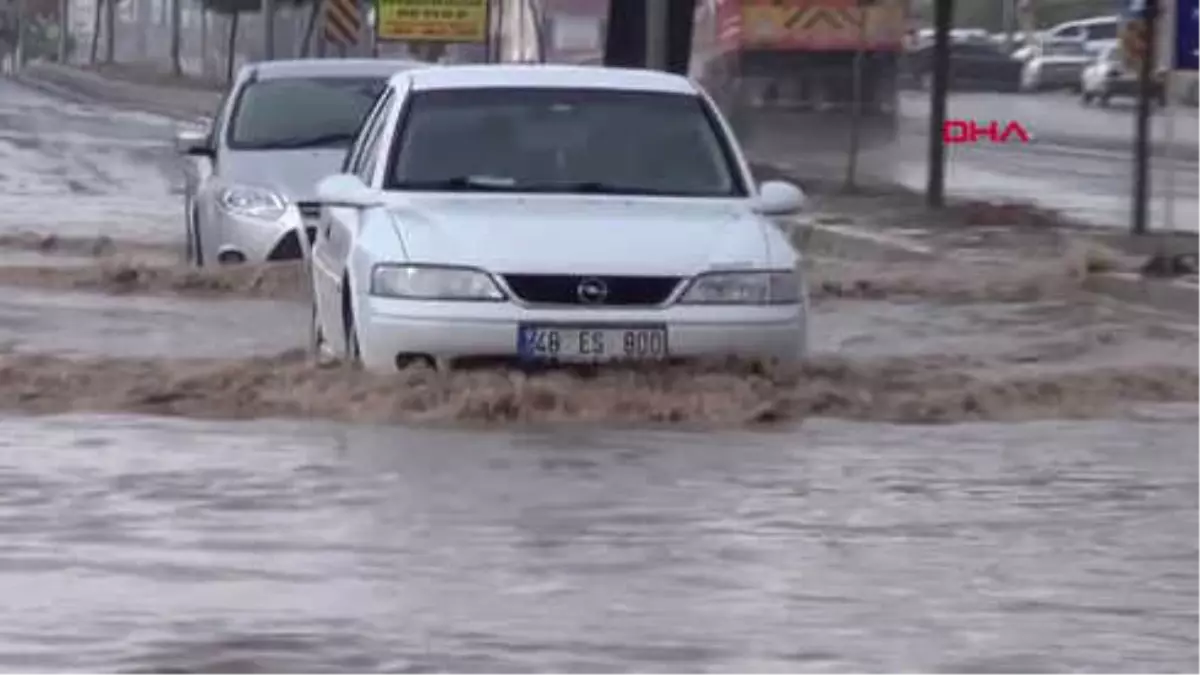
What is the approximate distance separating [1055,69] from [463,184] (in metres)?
61.0

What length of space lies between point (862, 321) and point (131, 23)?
9022 cm

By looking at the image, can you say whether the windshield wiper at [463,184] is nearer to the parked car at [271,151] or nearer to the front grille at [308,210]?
the parked car at [271,151]

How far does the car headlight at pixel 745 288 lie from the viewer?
13.5 m

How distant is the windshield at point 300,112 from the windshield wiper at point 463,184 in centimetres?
728

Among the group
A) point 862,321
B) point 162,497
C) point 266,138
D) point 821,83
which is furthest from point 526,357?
point 821,83

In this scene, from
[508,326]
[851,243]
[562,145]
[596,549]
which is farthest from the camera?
[851,243]

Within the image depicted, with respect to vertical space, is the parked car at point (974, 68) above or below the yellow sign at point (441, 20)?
below

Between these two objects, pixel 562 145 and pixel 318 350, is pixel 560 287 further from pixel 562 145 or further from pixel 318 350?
pixel 318 350

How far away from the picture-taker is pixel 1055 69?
74500 mm

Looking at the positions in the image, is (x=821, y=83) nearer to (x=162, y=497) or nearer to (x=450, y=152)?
(x=450, y=152)

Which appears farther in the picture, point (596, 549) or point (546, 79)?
point (546, 79)

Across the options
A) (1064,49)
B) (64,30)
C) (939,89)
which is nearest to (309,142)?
(939,89)

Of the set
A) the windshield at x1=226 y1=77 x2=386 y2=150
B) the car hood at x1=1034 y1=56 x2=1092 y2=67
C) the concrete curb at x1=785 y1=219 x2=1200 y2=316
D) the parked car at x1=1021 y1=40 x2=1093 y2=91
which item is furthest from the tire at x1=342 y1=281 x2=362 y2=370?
the car hood at x1=1034 y1=56 x2=1092 y2=67

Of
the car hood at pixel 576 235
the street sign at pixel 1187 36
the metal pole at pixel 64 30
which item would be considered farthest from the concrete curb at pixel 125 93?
→ the car hood at pixel 576 235
